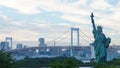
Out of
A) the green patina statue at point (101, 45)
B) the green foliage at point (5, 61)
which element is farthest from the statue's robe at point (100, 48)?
the green foliage at point (5, 61)

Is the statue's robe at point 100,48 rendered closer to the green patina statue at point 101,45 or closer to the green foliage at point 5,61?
the green patina statue at point 101,45

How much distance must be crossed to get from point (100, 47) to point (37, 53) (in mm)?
40530

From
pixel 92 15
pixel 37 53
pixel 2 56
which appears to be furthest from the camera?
pixel 37 53

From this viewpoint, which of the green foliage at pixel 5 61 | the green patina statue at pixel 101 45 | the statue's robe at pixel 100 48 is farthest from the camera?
the statue's robe at pixel 100 48

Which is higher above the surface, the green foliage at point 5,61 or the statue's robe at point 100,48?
the statue's robe at point 100,48

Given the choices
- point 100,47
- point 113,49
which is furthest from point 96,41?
point 113,49

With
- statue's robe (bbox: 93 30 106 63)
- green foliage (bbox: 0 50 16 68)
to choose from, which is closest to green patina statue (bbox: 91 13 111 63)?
statue's robe (bbox: 93 30 106 63)

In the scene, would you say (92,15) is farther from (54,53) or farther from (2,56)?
→ (54,53)

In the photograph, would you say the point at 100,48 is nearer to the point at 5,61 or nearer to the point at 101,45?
the point at 101,45

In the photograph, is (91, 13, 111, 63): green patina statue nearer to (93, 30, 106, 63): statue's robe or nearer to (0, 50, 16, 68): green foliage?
(93, 30, 106, 63): statue's robe

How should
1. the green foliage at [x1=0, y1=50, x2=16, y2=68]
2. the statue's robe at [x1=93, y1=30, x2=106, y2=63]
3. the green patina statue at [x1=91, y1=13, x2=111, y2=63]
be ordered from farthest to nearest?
the statue's robe at [x1=93, y1=30, x2=106, y2=63], the green patina statue at [x1=91, y1=13, x2=111, y2=63], the green foliage at [x1=0, y1=50, x2=16, y2=68]

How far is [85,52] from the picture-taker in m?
57.7

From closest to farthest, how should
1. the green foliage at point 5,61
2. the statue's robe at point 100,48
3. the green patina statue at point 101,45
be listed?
the green foliage at point 5,61, the green patina statue at point 101,45, the statue's robe at point 100,48

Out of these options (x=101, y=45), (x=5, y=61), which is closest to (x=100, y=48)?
(x=101, y=45)
